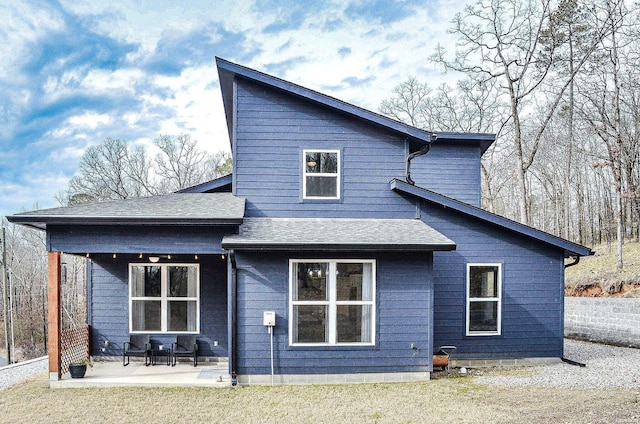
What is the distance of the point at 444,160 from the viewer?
12016mm

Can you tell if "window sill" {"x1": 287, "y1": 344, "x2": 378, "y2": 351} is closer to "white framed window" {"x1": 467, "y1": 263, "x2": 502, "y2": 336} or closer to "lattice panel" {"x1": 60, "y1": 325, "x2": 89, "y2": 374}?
"white framed window" {"x1": 467, "y1": 263, "x2": 502, "y2": 336}

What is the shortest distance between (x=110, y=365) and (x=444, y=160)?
9.33 m

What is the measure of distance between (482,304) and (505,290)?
0.56 meters

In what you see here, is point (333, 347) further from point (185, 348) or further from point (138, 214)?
point (138, 214)

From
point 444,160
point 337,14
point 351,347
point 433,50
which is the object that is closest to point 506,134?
point 433,50

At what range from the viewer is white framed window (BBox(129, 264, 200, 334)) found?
9648 millimetres

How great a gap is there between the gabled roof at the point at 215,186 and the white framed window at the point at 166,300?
1738 millimetres

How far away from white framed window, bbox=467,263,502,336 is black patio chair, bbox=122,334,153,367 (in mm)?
6590

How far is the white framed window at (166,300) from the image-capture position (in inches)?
380

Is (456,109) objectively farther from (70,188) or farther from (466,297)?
(70,188)

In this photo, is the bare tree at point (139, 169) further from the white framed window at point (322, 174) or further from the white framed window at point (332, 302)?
the white framed window at point (332, 302)

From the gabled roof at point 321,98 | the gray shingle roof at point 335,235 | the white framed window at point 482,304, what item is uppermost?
the gabled roof at point 321,98

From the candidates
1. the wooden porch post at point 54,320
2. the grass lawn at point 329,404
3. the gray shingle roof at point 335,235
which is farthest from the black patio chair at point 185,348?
the gray shingle roof at point 335,235

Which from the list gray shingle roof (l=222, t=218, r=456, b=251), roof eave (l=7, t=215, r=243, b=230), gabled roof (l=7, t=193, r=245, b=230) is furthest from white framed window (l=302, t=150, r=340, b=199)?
roof eave (l=7, t=215, r=243, b=230)
